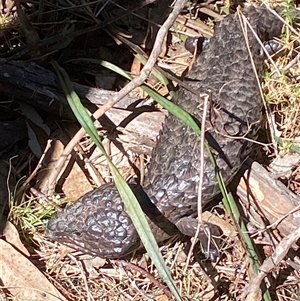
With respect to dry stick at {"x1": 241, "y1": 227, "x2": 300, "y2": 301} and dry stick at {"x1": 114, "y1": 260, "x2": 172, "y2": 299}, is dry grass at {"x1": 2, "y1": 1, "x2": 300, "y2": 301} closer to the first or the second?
dry stick at {"x1": 114, "y1": 260, "x2": 172, "y2": 299}

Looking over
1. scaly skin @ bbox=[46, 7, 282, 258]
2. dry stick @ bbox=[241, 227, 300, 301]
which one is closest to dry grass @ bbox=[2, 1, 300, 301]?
scaly skin @ bbox=[46, 7, 282, 258]

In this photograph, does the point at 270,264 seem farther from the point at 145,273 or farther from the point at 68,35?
the point at 68,35

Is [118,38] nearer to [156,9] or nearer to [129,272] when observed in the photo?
[156,9]

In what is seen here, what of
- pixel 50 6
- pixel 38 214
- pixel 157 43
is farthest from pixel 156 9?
pixel 38 214

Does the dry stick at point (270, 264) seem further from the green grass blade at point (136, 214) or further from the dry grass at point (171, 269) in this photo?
the green grass blade at point (136, 214)

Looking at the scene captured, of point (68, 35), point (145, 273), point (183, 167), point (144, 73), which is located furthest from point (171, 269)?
point (68, 35)

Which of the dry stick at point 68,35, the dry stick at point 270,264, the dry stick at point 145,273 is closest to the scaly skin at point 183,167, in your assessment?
the dry stick at point 145,273
